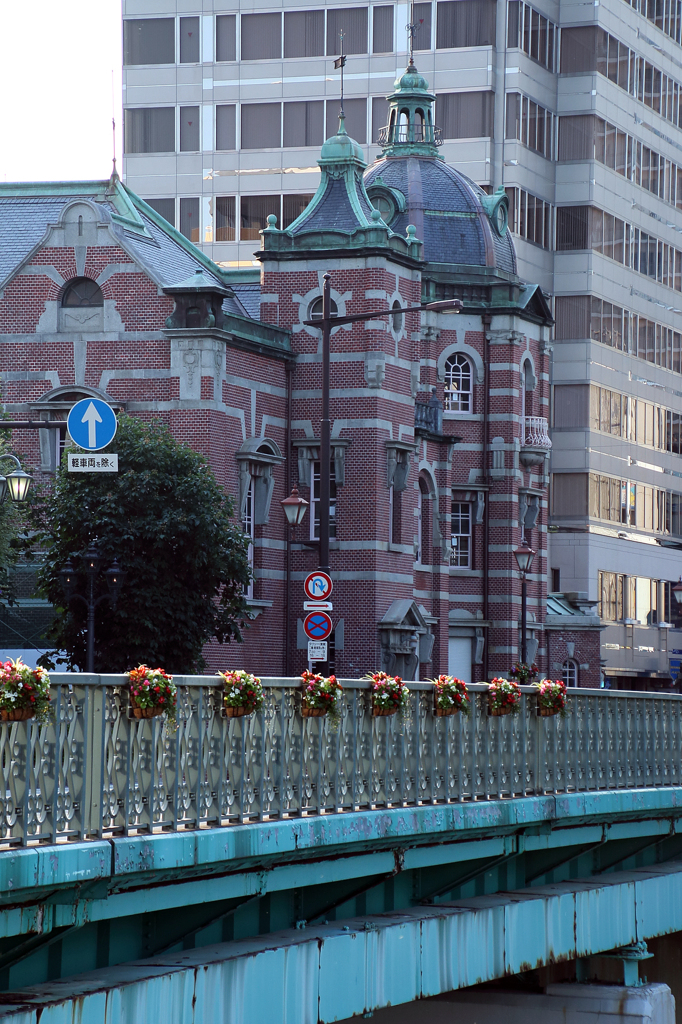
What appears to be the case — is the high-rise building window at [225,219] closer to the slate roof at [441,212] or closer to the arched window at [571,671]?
the slate roof at [441,212]

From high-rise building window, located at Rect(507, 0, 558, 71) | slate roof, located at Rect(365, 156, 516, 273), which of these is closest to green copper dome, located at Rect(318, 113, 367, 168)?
slate roof, located at Rect(365, 156, 516, 273)

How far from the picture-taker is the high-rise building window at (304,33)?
72.6 m

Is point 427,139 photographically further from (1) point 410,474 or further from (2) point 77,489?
(2) point 77,489

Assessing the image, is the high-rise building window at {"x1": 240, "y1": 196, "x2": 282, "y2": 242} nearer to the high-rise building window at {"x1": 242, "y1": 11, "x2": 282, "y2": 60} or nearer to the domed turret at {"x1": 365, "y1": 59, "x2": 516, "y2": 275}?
the high-rise building window at {"x1": 242, "y1": 11, "x2": 282, "y2": 60}

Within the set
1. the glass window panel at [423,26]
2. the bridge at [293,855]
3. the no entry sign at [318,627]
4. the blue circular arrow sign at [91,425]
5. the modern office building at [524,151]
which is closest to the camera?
the bridge at [293,855]

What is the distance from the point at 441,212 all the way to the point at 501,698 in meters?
37.7

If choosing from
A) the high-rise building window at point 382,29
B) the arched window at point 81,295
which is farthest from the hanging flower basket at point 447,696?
the high-rise building window at point 382,29

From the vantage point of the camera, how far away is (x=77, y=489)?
34250mm

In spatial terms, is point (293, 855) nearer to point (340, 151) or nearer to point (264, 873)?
point (264, 873)

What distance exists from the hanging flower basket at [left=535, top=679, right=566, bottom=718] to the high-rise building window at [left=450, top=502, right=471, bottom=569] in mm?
34488

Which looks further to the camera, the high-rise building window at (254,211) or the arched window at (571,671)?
the high-rise building window at (254,211)

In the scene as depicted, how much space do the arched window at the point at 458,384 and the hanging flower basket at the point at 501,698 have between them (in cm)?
3583

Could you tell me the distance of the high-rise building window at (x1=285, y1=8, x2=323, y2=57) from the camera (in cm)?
7256

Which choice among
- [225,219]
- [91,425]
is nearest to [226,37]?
[225,219]
